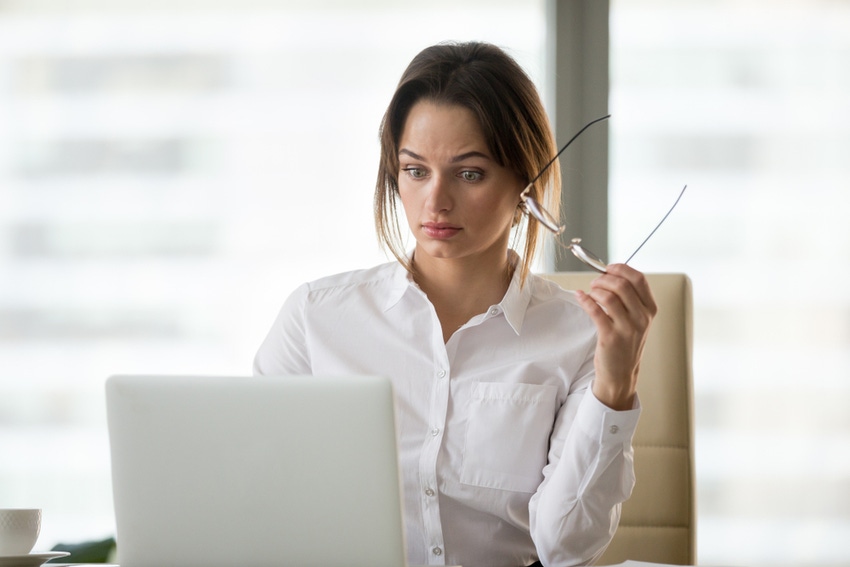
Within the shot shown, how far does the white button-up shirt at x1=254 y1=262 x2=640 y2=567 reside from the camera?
49.3 inches

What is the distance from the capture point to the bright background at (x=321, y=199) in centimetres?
225

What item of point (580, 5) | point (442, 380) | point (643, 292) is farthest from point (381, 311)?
point (580, 5)

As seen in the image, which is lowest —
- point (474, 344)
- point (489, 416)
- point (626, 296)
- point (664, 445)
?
point (664, 445)

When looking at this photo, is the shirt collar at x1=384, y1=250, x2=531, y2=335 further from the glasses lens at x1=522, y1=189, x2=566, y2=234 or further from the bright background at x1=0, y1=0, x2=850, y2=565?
the bright background at x1=0, y1=0, x2=850, y2=565

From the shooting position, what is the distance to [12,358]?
7.92 feet

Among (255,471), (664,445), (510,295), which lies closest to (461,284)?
(510,295)

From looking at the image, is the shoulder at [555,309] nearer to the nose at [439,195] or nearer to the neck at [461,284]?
the neck at [461,284]

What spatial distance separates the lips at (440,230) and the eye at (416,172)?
0.08 meters

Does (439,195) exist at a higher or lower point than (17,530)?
higher

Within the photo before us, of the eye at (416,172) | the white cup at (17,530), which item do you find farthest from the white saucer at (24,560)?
the eye at (416,172)

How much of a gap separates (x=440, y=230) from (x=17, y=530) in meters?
0.71

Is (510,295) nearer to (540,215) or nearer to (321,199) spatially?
(540,215)

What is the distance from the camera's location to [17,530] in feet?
3.37

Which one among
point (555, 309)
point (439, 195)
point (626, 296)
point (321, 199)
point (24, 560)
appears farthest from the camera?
point (321, 199)
